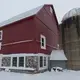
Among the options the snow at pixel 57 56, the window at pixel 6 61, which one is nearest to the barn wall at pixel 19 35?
the window at pixel 6 61

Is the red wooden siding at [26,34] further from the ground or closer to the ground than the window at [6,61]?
further from the ground

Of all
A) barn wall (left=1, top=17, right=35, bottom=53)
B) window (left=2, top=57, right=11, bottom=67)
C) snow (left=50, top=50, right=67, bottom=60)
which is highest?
barn wall (left=1, top=17, right=35, bottom=53)

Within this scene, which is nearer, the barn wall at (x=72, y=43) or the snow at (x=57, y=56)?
the snow at (x=57, y=56)

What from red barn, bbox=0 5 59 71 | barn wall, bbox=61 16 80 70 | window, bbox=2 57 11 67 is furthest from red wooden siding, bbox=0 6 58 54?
barn wall, bbox=61 16 80 70

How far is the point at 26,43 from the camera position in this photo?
17.0 metres

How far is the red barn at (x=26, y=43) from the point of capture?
16625 millimetres

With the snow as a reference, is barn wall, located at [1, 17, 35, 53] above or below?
above

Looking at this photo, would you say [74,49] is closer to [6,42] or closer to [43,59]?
[43,59]

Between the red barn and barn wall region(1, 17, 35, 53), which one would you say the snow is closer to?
the red barn

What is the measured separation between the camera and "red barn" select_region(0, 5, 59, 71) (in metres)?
16.6

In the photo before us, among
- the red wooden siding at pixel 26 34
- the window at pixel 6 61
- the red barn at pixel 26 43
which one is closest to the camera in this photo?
the red barn at pixel 26 43

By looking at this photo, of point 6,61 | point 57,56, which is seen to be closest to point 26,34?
point 6,61

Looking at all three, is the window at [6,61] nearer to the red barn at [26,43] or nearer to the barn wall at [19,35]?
the red barn at [26,43]

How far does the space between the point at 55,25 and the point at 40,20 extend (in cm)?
824
